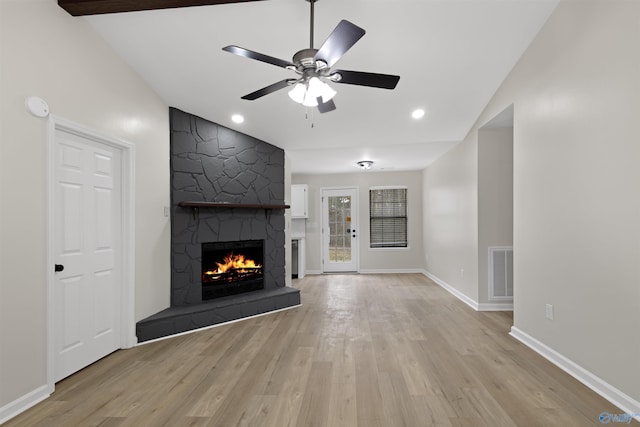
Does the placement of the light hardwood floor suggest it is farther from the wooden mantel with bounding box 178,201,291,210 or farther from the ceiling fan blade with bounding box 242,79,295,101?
the ceiling fan blade with bounding box 242,79,295,101

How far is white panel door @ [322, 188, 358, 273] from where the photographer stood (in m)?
7.84

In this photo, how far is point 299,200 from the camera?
7.52 metres

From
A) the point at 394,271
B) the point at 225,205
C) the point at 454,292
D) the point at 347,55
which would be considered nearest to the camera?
the point at 347,55

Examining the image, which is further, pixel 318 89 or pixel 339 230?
pixel 339 230

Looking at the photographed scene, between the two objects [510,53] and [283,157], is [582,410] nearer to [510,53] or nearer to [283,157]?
[510,53]

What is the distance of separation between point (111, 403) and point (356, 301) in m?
3.44

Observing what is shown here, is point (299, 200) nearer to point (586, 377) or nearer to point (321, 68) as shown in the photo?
point (321, 68)

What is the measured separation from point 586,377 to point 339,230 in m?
5.71

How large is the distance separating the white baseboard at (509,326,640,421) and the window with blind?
4544 millimetres

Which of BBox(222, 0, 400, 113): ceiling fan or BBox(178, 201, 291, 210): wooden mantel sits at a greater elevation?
BBox(222, 0, 400, 113): ceiling fan

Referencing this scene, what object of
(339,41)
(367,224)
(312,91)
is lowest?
(367,224)

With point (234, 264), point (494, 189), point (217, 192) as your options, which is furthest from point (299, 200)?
point (494, 189)

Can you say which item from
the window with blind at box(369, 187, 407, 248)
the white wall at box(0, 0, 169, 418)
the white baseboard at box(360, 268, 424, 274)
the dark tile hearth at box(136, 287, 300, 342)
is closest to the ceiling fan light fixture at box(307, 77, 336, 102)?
the white wall at box(0, 0, 169, 418)

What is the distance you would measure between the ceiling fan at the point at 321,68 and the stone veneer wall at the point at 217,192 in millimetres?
1930
